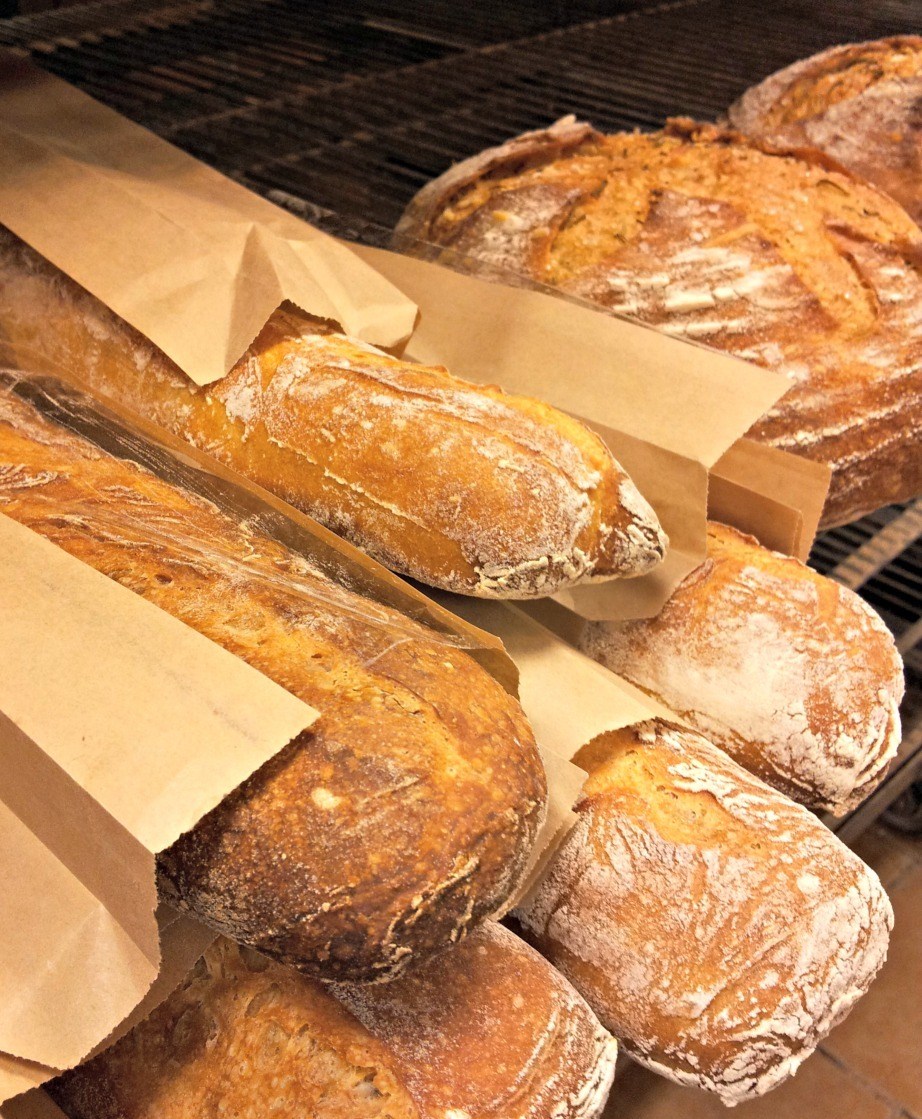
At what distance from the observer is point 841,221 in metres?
1.48

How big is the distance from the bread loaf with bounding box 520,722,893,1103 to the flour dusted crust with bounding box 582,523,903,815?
112 mm

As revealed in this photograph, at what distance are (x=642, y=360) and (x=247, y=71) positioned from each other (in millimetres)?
1169

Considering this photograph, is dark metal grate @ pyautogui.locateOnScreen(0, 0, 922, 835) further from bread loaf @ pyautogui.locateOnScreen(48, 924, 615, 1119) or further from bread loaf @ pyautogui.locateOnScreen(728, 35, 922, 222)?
bread loaf @ pyautogui.locateOnScreen(48, 924, 615, 1119)

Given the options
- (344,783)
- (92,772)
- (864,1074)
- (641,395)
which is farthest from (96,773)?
(864,1074)

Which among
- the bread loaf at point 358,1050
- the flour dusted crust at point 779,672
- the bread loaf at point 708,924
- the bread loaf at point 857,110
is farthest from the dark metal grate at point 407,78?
the bread loaf at point 358,1050

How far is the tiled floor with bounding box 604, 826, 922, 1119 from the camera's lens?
1.41m

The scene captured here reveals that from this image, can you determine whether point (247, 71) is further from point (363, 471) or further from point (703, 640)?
point (703, 640)

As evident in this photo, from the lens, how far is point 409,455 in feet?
2.92

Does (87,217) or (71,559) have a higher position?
(87,217)

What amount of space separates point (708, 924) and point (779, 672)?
273 mm

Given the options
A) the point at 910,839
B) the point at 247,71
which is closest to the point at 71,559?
the point at 247,71

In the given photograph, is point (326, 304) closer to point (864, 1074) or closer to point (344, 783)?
point (344, 783)

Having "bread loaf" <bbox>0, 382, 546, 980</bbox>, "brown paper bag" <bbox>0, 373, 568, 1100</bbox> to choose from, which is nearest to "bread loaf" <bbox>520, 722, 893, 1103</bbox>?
"bread loaf" <bbox>0, 382, 546, 980</bbox>

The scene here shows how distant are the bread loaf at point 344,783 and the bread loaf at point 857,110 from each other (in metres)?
1.35
